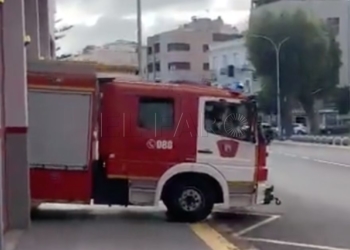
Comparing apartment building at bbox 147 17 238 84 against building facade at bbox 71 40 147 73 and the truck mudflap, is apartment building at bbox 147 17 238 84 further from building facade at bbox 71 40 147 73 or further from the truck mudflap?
the truck mudflap

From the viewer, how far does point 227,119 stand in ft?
50.1

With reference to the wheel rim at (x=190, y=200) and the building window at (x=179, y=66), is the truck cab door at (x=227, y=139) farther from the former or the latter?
the building window at (x=179, y=66)

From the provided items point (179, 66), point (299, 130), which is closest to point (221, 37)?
point (179, 66)

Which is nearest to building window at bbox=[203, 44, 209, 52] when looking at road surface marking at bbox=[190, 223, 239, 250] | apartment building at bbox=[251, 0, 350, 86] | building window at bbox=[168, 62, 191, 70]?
building window at bbox=[168, 62, 191, 70]

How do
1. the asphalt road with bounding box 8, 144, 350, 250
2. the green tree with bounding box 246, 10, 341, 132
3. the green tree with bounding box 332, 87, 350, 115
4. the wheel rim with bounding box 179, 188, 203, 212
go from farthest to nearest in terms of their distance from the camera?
1. the green tree with bounding box 332, 87, 350, 115
2. the green tree with bounding box 246, 10, 341, 132
3. the wheel rim with bounding box 179, 188, 203, 212
4. the asphalt road with bounding box 8, 144, 350, 250

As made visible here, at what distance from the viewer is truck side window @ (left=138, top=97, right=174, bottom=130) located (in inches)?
591

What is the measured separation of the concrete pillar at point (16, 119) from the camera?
14.1m

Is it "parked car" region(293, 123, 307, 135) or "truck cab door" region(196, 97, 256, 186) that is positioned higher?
"truck cab door" region(196, 97, 256, 186)

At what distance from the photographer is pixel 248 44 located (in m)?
71.2

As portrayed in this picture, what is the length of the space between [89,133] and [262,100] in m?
59.6

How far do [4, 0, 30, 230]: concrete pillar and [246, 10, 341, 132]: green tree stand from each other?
57012 mm

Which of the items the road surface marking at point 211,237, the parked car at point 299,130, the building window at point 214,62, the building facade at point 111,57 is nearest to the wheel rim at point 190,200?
the road surface marking at point 211,237

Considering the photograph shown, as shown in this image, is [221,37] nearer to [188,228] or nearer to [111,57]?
[111,57]

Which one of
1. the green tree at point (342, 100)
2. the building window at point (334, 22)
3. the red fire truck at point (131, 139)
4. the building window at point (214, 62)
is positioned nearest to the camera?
the red fire truck at point (131, 139)
